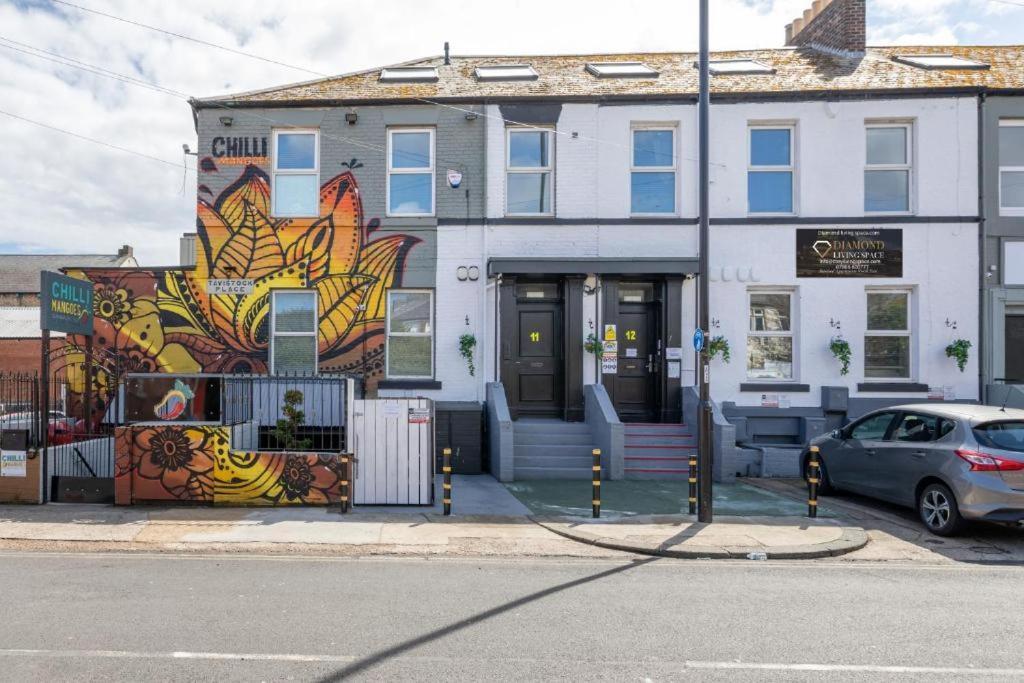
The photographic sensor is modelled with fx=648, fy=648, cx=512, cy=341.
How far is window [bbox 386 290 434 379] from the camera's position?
1347cm

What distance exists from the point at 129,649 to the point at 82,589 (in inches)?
73.9

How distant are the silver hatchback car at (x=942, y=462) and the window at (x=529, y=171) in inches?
286

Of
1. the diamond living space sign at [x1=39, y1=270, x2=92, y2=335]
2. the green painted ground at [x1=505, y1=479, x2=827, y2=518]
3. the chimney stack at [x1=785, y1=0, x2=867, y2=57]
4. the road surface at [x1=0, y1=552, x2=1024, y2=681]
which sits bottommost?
the green painted ground at [x1=505, y1=479, x2=827, y2=518]

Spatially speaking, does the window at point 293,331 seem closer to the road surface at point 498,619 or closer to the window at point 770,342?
the road surface at point 498,619

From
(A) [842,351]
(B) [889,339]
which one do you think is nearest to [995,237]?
(B) [889,339]

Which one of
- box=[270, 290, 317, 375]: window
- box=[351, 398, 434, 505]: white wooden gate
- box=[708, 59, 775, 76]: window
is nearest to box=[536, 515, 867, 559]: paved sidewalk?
box=[351, 398, 434, 505]: white wooden gate

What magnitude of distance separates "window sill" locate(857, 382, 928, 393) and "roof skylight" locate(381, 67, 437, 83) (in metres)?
11.3

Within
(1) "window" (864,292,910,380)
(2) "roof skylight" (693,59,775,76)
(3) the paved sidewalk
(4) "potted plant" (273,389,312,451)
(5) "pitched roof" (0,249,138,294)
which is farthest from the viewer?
(5) "pitched roof" (0,249,138,294)

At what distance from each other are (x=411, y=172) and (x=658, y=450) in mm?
7514

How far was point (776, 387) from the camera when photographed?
518 inches

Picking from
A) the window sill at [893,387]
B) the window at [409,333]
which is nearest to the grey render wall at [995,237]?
the window sill at [893,387]

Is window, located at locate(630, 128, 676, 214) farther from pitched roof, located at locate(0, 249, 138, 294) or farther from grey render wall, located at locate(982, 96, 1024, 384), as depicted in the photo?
pitched roof, located at locate(0, 249, 138, 294)

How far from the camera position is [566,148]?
1336cm

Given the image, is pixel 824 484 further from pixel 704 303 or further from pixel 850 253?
pixel 850 253
